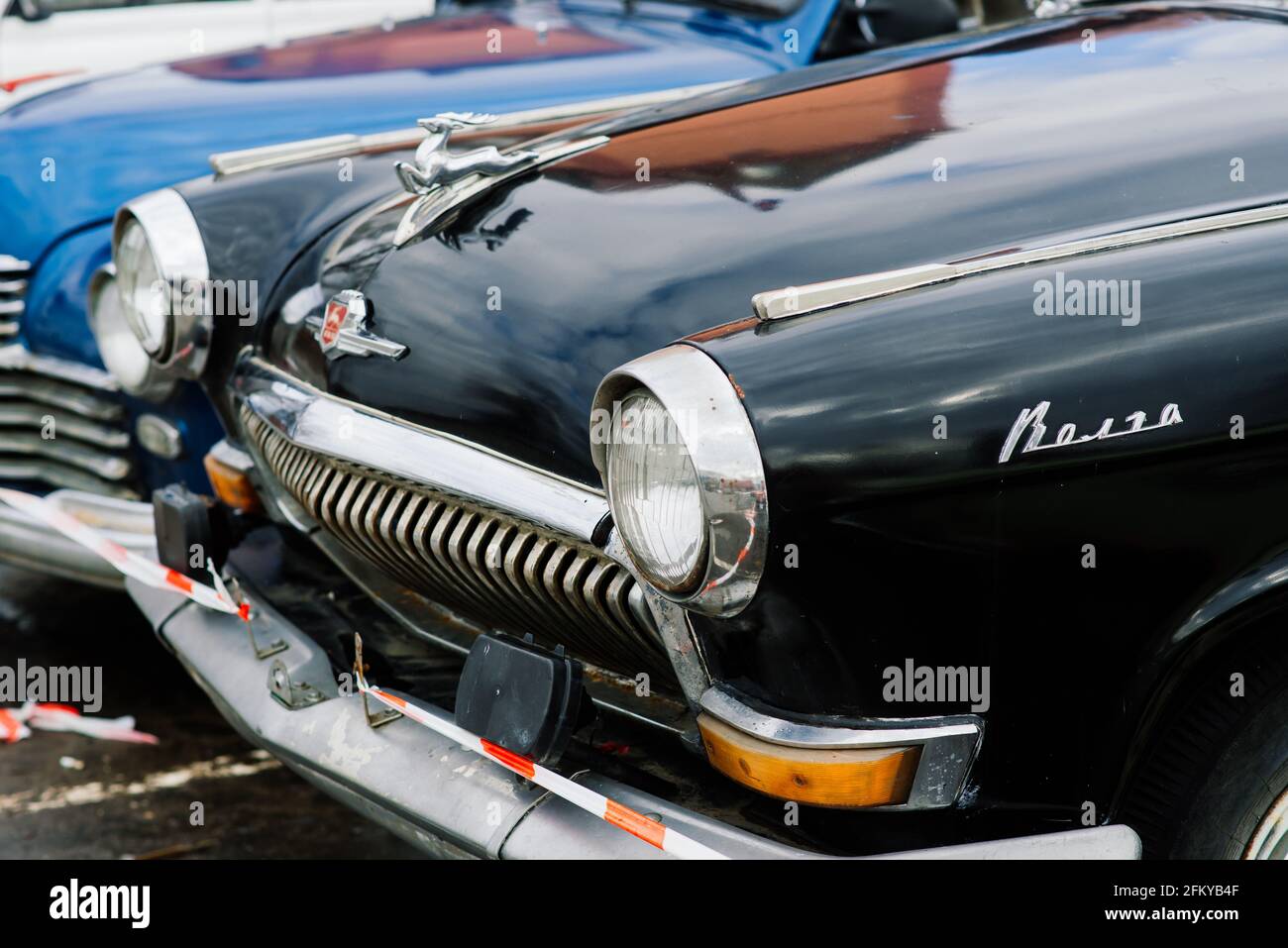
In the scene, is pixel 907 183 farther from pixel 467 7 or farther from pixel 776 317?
pixel 467 7

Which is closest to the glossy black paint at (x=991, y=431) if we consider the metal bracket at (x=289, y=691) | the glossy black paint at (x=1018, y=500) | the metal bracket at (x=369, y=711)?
the glossy black paint at (x=1018, y=500)

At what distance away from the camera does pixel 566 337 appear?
6.68 feet

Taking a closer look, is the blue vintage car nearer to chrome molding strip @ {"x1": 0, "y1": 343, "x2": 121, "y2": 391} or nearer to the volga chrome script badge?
chrome molding strip @ {"x1": 0, "y1": 343, "x2": 121, "y2": 391}

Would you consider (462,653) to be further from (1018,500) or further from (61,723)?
(61,723)

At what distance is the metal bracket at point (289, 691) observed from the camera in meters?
2.27

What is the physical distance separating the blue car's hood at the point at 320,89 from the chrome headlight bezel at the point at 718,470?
2.22m

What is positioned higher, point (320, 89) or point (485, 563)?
point (320, 89)

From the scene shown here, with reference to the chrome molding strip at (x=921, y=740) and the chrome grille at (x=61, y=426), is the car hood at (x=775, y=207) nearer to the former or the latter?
the chrome molding strip at (x=921, y=740)

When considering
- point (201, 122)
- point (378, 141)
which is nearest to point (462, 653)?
point (378, 141)

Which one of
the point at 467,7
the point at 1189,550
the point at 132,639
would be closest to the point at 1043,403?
the point at 1189,550

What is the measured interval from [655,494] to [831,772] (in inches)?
14.8

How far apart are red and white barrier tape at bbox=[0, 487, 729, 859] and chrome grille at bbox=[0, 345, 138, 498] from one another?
0.19m

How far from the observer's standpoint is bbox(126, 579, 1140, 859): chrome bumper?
5.60 ft

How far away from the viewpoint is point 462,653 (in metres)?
2.34
